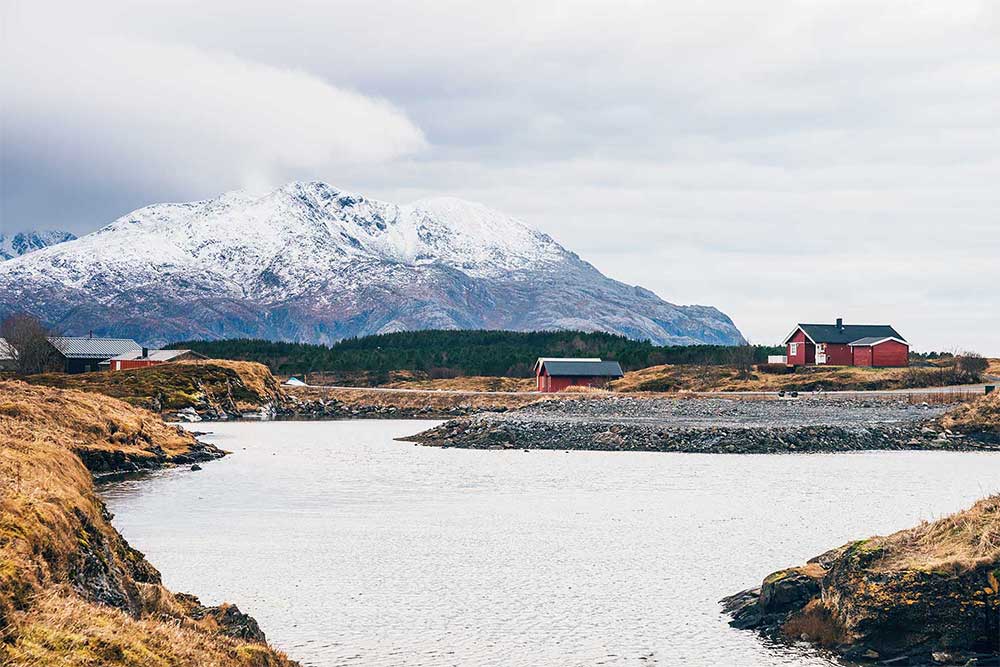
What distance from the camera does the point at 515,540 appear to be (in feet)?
108

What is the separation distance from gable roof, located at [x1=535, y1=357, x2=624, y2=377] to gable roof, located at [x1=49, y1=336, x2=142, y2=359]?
248ft

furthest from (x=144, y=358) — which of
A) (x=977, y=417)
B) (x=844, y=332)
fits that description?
(x=977, y=417)

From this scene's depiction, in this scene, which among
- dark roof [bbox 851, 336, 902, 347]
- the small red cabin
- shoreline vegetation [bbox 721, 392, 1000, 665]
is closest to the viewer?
shoreline vegetation [bbox 721, 392, 1000, 665]

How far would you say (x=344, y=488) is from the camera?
47.9 meters

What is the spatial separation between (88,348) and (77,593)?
161131mm

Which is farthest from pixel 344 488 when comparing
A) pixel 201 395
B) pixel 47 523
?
pixel 201 395

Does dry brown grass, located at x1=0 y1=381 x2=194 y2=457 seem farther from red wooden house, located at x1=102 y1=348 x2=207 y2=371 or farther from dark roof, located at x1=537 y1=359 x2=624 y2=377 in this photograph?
red wooden house, located at x1=102 y1=348 x2=207 y2=371

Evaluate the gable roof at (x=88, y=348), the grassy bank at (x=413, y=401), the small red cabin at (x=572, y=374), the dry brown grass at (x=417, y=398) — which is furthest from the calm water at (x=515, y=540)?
the gable roof at (x=88, y=348)

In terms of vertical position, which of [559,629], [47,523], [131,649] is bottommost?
[559,629]

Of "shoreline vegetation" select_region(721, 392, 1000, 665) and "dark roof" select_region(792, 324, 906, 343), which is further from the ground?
"dark roof" select_region(792, 324, 906, 343)

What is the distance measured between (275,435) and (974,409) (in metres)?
54.8

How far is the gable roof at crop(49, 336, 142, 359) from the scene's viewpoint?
523 ft

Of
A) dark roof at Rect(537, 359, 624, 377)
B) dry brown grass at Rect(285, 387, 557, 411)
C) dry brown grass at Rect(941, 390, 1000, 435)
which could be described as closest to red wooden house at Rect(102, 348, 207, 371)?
dry brown grass at Rect(285, 387, 557, 411)

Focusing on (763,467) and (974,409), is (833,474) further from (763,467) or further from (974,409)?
(974,409)
